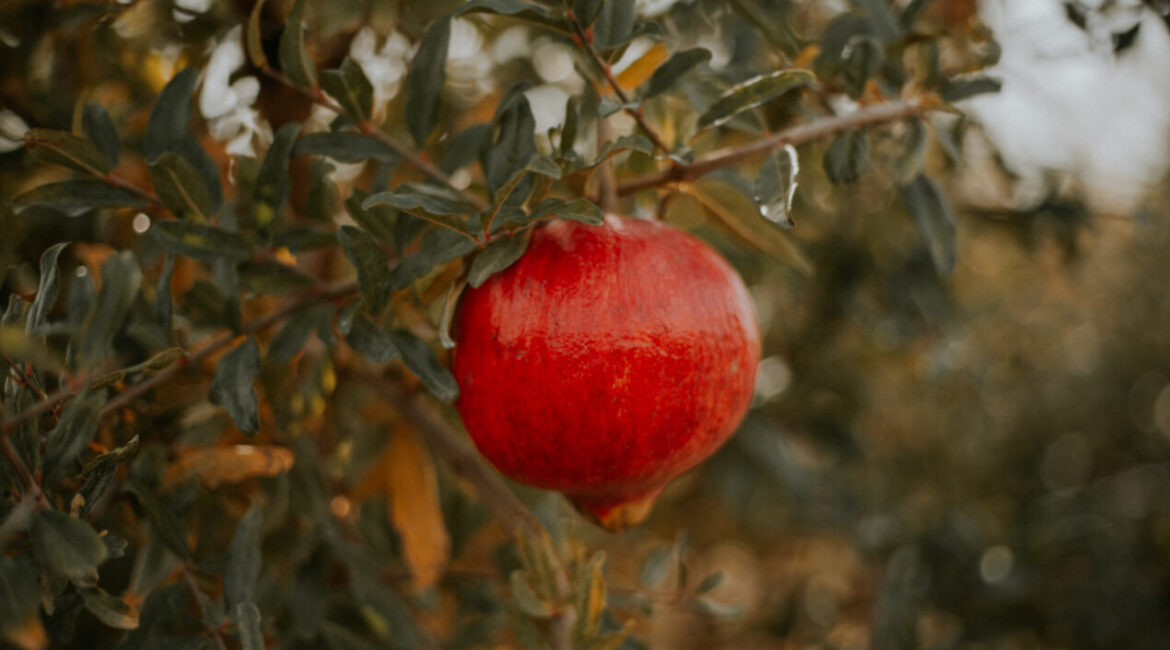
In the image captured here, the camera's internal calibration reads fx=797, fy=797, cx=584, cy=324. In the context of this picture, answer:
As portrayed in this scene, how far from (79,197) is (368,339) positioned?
10.4 inches

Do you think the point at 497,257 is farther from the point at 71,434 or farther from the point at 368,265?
the point at 71,434

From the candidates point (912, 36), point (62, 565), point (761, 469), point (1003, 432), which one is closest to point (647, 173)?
point (912, 36)

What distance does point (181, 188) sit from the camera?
0.63 metres

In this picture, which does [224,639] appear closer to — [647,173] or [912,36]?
[647,173]

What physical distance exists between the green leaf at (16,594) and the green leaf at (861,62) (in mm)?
708

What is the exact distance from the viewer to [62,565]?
438mm

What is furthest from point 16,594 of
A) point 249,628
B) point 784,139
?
point 784,139

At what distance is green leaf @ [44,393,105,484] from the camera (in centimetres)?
48

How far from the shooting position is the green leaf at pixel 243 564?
62cm

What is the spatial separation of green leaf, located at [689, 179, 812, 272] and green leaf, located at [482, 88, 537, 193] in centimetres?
17

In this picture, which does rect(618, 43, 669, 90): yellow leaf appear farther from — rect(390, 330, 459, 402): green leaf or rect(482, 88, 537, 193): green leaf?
rect(390, 330, 459, 402): green leaf

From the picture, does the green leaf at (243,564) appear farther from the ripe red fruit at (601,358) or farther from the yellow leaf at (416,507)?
the yellow leaf at (416,507)

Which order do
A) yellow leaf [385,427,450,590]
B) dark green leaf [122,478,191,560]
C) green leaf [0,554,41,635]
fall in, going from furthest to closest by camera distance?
yellow leaf [385,427,450,590], dark green leaf [122,478,191,560], green leaf [0,554,41,635]

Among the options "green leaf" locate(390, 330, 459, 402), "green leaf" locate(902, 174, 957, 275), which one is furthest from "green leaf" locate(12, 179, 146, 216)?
"green leaf" locate(902, 174, 957, 275)
